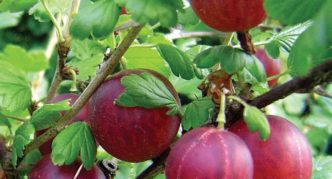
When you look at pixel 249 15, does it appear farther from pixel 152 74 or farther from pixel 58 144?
pixel 58 144

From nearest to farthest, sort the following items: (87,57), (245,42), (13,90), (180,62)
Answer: (245,42) → (180,62) → (13,90) → (87,57)

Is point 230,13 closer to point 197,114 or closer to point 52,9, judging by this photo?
point 197,114

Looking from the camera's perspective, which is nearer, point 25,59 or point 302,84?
point 302,84

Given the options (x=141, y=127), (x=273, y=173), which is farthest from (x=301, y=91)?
(x=141, y=127)

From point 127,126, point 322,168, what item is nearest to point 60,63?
point 127,126

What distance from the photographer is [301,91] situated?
0.70 m

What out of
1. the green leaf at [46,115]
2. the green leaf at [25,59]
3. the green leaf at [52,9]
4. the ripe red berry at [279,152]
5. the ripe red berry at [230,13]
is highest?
the ripe red berry at [230,13]

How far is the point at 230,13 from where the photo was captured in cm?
67

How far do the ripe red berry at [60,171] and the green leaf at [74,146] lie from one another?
0.02 m

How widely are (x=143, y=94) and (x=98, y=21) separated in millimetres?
107

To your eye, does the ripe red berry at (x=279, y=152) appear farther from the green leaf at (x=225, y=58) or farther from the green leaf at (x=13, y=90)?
the green leaf at (x=13, y=90)

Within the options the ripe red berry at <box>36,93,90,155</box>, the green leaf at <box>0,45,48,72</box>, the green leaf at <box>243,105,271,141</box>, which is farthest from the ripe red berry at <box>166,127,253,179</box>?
the green leaf at <box>0,45,48,72</box>

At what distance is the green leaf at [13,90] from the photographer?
962mm

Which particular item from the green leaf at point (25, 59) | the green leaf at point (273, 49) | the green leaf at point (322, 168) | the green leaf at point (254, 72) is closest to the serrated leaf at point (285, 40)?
the green leaf at point (273, 49)
